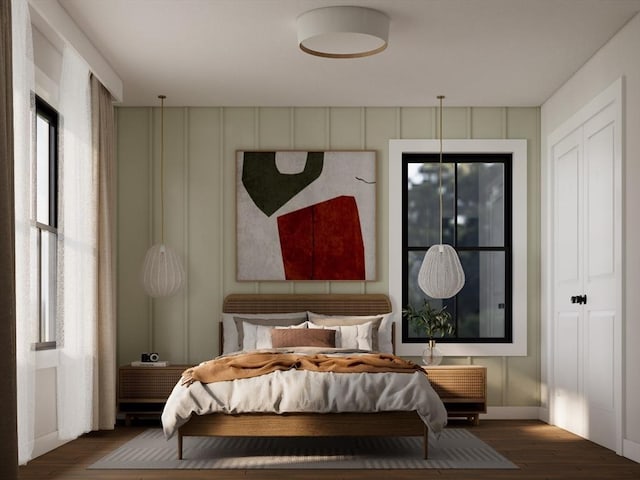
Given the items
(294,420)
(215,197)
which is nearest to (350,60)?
(215,197)

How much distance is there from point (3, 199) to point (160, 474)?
1.86 metres

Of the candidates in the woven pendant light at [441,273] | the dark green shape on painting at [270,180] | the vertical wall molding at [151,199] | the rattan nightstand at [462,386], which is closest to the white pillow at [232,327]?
the vertical wall molding at [151,199]

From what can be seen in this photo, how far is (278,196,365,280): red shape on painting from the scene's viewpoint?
7.45 metres

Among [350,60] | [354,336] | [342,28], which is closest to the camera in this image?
[342,28]

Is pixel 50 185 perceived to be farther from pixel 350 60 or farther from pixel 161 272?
pixel 350 60

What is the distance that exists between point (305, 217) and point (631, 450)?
342cm

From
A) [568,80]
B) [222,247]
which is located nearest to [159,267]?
[222,247]

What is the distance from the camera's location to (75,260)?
5.84 meters

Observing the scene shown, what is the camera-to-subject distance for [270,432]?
5.15m

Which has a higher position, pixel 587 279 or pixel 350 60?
pixel 350 60

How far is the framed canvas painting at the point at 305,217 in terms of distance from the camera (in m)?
7.45

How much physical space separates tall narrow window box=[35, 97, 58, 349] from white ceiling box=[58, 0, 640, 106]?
2.21 ft

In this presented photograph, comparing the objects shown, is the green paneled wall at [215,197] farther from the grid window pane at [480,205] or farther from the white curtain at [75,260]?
the white curtain at [75,260]

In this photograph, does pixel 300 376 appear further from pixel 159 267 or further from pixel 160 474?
pixel 159 267
